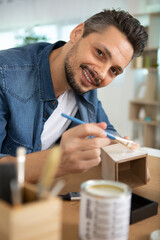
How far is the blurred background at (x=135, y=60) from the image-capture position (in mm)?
3997

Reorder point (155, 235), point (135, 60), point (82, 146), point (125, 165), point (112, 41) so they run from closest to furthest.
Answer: point (155, 235), point (82, 146), point (125, 165), point (112, 41), point (135, 60)

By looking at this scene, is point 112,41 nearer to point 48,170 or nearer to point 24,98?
point 24,98

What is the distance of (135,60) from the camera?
409 centimetres

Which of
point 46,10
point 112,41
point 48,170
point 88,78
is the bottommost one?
point 48,170

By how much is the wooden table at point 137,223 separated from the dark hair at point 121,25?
0.56 m

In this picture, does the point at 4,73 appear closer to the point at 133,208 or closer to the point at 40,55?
the point at 40,55

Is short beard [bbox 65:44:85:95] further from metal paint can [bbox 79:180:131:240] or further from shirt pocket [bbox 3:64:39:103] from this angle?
metal paint can [bbox 79:180:131:240]

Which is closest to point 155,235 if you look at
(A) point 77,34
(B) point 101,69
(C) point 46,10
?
(B) point 101,69

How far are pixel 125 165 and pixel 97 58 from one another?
1.60ft

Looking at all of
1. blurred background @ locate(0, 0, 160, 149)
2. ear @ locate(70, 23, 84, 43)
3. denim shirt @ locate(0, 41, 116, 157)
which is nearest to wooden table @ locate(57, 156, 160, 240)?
denim shirt @ locate(0, 41, 116, 157)

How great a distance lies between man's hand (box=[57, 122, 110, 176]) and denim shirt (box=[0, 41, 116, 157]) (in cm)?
44

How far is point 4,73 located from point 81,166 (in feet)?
1.95

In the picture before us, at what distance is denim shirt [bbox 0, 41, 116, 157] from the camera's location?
3.68 feet

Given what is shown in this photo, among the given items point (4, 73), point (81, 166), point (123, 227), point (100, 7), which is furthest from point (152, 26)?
point (123, 227)
